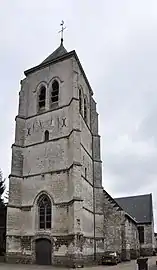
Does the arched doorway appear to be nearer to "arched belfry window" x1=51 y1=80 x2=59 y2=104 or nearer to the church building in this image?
the church building

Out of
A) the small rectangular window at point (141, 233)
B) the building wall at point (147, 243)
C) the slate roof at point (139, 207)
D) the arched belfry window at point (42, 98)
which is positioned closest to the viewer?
the arched belfry window at point (42, 98)

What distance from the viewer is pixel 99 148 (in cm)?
3197

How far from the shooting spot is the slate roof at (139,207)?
50.5 metres

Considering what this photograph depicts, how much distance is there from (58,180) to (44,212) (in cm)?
277

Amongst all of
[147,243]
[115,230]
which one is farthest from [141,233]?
[115,230]

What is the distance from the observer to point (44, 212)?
2509cm

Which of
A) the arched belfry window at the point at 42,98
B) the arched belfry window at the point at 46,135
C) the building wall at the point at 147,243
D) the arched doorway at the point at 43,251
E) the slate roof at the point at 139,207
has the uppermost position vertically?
the arched belfry window at the point at 42,98

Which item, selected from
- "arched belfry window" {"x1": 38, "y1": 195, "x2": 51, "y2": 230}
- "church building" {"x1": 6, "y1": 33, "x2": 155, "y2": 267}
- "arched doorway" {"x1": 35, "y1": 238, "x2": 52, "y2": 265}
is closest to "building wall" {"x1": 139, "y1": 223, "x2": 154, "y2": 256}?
"church building" {"x1": 6, "y1": 33, "x2": 155, "y2": 267}

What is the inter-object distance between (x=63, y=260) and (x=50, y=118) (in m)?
11.8

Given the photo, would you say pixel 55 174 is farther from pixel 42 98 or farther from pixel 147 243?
pixel 147 243

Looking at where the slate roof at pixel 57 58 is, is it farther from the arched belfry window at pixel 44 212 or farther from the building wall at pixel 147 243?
the building wall at pixel 147 243

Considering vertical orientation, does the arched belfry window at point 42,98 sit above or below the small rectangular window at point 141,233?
above

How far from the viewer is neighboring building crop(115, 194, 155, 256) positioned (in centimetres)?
4853

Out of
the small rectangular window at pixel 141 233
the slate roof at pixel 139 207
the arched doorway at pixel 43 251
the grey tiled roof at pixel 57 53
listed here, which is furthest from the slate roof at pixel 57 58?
the small rectangular window at pixel 141 233
